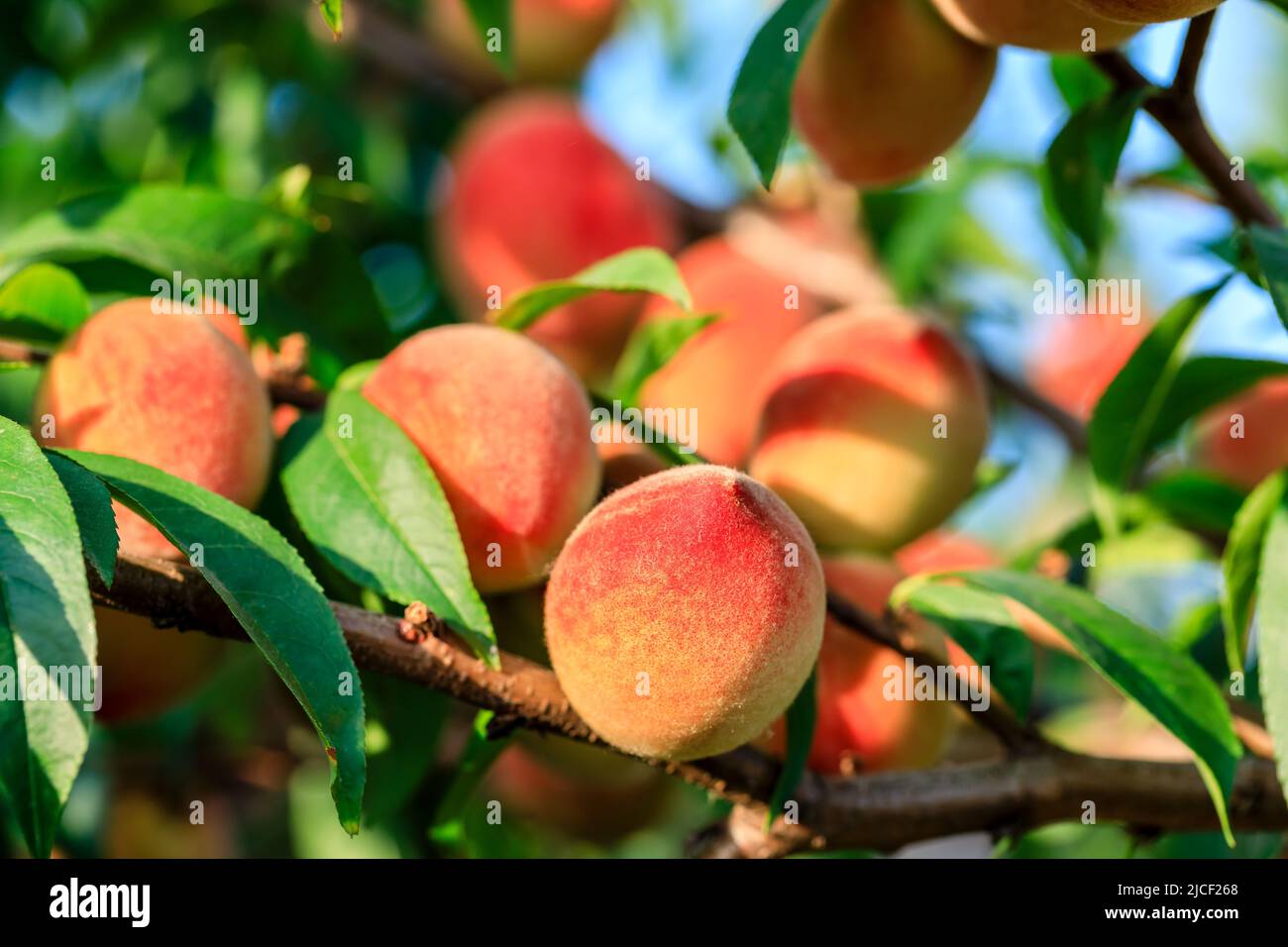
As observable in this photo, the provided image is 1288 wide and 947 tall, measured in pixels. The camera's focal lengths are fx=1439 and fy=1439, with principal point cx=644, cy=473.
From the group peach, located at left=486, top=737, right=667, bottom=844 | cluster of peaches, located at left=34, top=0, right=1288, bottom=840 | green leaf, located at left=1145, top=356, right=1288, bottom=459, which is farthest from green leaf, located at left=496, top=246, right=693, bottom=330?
peach, located at left=486, top=737, right=667, bottom=844

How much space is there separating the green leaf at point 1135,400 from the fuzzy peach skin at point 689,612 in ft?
1.19

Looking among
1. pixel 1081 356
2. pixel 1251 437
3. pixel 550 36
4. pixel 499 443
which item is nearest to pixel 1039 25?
pixel 499 443

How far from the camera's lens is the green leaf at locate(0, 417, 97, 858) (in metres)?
0.53

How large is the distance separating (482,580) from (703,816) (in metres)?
1.29

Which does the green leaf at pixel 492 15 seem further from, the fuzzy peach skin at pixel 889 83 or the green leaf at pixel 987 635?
the green leaf at pixel 987 635

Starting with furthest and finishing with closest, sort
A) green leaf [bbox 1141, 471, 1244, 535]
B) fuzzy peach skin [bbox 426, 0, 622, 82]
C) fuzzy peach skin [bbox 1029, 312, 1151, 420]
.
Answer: fuzzy peach skin [bbox 426, 0, 622, 82]
fuzzy peach skin [bbox 1029, 312, 1151, 420]
green leaf [bbox 1141, 471, 1244, 535]

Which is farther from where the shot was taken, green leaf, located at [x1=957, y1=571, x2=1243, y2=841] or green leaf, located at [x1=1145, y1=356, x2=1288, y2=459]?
green leaf, located at [x1=1145, y1=356, x2=1288, y2=459]

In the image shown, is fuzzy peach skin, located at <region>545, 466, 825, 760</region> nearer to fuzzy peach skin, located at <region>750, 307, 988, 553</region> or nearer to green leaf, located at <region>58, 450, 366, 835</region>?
green leaf, located at <region>58, 450, 366, 835</region>

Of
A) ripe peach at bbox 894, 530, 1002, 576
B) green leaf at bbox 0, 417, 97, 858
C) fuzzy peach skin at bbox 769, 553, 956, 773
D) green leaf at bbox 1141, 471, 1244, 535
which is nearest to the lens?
green leaf at bbox 0, 417, 97, 858

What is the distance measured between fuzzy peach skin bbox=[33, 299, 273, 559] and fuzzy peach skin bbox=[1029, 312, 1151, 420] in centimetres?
120

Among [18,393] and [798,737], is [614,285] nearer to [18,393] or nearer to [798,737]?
[798,737]

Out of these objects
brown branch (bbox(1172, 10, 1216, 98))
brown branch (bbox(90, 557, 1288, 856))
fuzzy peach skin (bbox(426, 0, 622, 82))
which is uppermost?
fuzzy peach skin (bbox(426, 0, 622, 82))

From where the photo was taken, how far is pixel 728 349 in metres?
1.48
